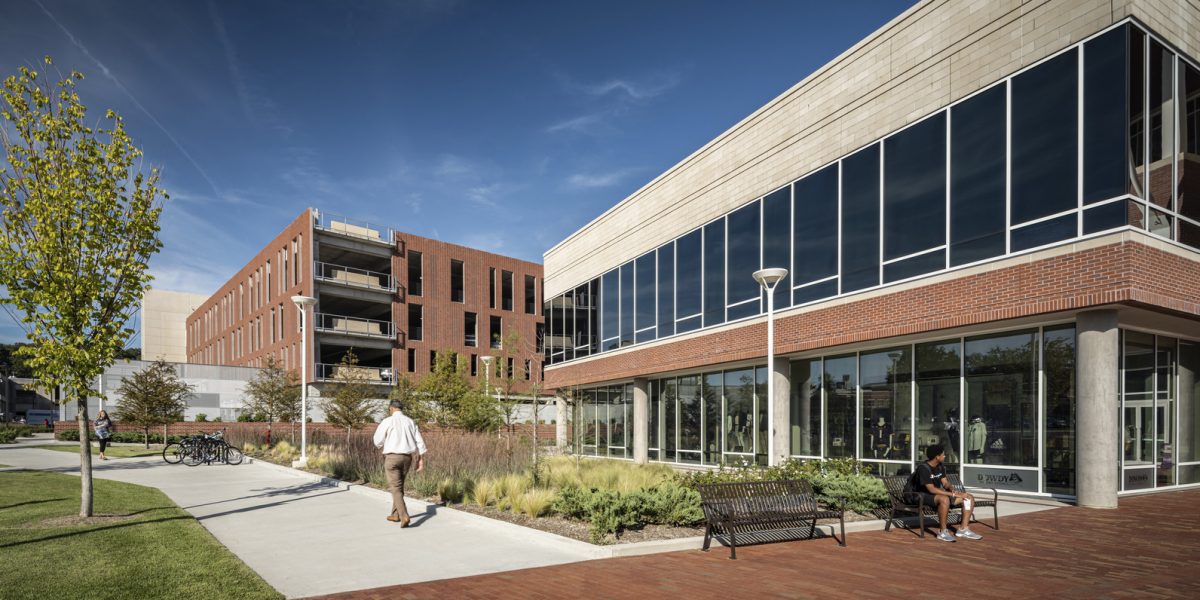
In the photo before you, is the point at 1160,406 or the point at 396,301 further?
the point at 396,301

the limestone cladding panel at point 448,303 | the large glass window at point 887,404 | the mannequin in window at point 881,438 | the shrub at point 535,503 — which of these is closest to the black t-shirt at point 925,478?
the shrub at point 535,503

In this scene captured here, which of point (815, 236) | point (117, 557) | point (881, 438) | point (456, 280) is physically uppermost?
point (456, 280)

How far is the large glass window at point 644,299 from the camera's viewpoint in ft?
86.1

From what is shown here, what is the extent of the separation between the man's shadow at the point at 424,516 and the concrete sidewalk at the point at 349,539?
17 mm

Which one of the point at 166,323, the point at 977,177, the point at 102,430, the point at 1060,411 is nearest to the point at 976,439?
the point at 1060,411

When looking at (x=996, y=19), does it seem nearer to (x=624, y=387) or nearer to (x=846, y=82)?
(x=846, y=82)

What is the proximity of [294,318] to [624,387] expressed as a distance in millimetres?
28741

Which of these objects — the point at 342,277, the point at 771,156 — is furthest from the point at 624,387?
the point at 342,277

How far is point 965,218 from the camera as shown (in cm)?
1443

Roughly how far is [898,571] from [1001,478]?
26.0 ft

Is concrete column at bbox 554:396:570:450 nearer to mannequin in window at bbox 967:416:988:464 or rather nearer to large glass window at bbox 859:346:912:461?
large glass window at bbox 859:346:912:461

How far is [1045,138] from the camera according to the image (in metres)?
13.1

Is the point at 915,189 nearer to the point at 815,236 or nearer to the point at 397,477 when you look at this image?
the point at 815,236

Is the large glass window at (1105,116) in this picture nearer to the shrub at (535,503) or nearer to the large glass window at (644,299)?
the shrub at (535,503)
